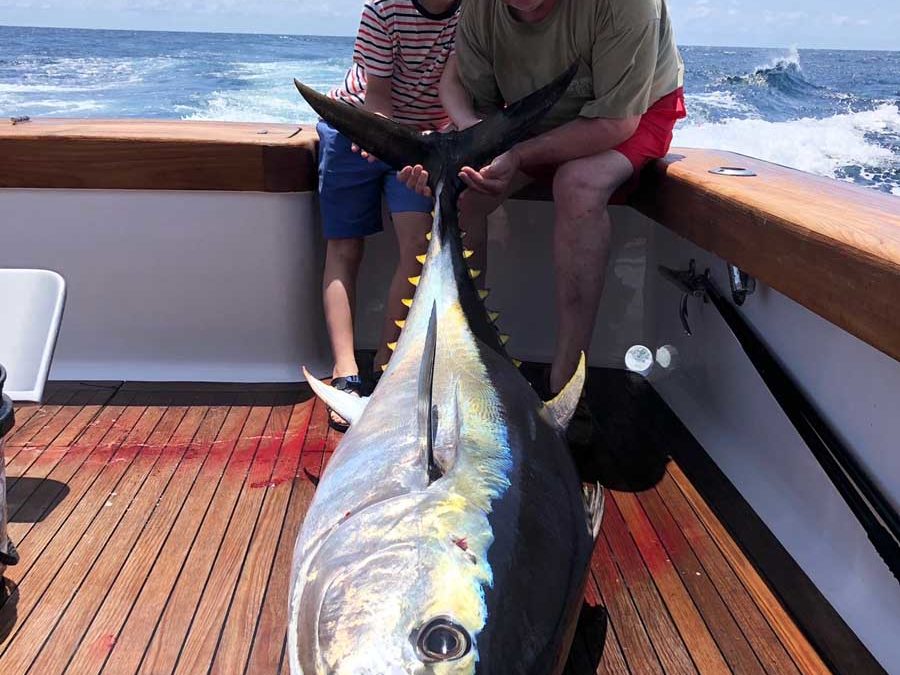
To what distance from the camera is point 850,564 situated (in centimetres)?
152

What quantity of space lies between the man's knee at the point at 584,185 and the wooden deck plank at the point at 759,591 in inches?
26.3

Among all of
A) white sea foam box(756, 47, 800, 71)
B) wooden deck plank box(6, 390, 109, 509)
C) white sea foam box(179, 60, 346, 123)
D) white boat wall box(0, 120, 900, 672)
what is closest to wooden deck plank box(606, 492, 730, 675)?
white boat wall box(0, 120, 900, 672)

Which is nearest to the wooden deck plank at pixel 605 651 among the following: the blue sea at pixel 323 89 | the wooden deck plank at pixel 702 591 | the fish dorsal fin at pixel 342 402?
the wooden deck plank at pixel 702 591

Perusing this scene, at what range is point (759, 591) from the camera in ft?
5.17

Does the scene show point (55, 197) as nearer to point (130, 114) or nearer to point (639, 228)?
point (639, 228)

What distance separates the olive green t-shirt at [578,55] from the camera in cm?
196

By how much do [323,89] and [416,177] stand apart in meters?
10.6

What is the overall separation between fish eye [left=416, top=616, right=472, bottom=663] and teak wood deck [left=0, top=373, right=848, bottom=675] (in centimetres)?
63

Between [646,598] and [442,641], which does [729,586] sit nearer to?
[646,598]

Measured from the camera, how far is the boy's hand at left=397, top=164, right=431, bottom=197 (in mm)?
2020

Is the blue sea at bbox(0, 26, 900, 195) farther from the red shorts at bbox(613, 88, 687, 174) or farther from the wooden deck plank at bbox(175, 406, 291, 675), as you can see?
the wooden deck plank at bbox(175, 406, 291, 675)

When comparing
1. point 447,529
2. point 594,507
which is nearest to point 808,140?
point 594,507

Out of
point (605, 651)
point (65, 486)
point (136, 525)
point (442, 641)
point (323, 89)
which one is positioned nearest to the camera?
point (442, 641)

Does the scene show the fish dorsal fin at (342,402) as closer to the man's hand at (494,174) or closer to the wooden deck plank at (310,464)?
the wooden deck plank at (310,464)
